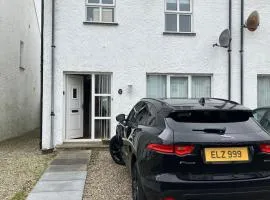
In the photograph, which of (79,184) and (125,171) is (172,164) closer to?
(79,184)

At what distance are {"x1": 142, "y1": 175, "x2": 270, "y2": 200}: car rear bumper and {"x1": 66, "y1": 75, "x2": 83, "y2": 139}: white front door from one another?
23.7 ft

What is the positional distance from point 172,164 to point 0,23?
36.8 ft

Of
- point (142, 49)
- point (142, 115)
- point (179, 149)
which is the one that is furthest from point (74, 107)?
point (179, 149)

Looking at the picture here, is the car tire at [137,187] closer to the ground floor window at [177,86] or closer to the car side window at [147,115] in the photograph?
the car side window at [147,115]

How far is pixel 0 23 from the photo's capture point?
44.3 feet

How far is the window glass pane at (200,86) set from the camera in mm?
11711

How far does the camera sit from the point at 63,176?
24.7ft

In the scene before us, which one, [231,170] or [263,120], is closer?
[231,170]

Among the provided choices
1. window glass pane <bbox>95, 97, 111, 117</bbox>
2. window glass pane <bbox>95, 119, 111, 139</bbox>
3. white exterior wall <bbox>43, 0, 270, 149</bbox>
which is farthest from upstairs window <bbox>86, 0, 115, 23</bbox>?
window glass pane <bbox>95, 119, 111, 139</bbox>

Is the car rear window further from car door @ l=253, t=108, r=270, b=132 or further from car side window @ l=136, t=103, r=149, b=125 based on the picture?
car door @ l=253, t=108, r=270, b=132

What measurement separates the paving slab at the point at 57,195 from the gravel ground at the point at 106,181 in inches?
6.0

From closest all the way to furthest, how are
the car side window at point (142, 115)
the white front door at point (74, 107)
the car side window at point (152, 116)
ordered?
the car side window at point (152, 116) → the car side window at point (142, 115) → the white front door at point (74, 107)

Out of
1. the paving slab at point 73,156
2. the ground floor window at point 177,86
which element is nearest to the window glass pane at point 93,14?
the ground floor window at point 177,86

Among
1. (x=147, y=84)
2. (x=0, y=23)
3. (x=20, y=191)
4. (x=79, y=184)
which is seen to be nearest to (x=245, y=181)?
(x=79, y=184)
